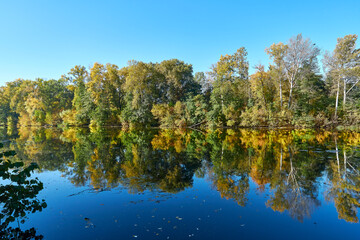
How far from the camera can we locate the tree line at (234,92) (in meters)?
31.0

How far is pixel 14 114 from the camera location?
71625 mm

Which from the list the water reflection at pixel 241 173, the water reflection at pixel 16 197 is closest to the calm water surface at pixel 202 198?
the water reflection at pixel 241 173

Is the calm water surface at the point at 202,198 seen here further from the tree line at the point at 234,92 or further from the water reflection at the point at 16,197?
the tree line at the point at 234,92

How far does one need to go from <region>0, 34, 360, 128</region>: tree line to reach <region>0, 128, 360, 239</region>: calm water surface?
23.3 metres

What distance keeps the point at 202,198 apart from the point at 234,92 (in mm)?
33916

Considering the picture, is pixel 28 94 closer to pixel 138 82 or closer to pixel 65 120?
pixel 65 120

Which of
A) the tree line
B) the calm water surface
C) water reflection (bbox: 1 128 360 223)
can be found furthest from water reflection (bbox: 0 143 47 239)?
the tree line

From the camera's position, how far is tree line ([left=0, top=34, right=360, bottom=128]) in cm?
3095

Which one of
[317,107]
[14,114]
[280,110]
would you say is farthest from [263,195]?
[14,114]

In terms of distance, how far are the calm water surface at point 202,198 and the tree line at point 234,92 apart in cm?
2331

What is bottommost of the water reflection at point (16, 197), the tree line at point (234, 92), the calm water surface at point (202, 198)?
the calm water surface at point (202, 198)

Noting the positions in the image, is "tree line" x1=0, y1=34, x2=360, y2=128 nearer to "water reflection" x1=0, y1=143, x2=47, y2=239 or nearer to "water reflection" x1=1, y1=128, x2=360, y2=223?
"water reflection" x1=1, y1=128, x2=360, y2=223

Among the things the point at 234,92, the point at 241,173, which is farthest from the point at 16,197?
the point at 234,92

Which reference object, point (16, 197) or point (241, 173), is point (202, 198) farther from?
point (16, 197)
